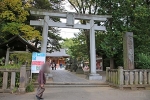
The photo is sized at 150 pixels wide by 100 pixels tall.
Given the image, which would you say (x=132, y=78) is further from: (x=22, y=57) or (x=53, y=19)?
(x=53, y=19)

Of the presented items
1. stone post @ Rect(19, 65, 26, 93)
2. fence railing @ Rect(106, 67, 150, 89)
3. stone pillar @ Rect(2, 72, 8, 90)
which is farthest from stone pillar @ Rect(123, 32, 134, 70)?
stone pillar @ Rect(2, 72, 8, 90)

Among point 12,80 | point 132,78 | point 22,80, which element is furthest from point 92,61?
point 12,80

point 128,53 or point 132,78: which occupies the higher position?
point 128,53

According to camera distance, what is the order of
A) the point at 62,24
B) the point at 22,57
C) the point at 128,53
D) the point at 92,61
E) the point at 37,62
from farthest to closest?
1. the point at 92,61
2. the point at 62,24
3. the point at 22,57
4. the point at 128,53
5. the point at 37,62

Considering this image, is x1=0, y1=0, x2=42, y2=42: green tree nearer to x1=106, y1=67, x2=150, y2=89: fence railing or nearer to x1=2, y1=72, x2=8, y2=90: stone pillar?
x1=2, y1=72, x2=8, y2=90: stone pillar

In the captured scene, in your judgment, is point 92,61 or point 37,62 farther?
point 92,61

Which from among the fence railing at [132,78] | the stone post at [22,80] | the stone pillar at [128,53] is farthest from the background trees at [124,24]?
the stone post at [22,80]

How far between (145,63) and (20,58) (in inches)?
384

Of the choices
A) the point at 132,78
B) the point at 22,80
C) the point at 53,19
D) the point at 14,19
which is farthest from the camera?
the point at 53,19

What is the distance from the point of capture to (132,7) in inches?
695

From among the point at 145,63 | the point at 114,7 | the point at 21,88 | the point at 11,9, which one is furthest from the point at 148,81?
the point at 11,9

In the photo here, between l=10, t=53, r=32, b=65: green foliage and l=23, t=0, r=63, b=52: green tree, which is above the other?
l=23, t=0, r=63, b=52: green tree

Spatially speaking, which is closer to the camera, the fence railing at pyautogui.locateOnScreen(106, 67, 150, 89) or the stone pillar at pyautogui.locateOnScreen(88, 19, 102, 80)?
the fence railing at pyautogui.locateOnScreen(106, 67, 150, 89)

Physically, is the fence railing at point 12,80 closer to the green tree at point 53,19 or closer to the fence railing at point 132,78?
the fence railing at point 132,78
